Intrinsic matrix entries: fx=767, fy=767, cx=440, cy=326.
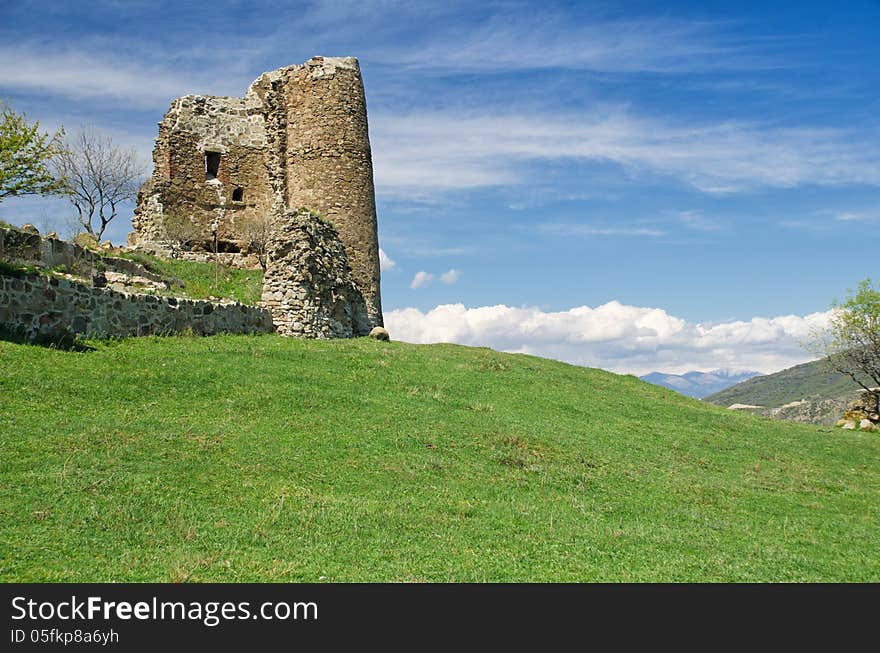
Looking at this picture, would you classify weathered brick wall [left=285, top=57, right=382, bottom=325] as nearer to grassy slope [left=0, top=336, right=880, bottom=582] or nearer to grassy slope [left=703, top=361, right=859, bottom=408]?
grassy slope [left=0, top=336, right=880, bottom=582]

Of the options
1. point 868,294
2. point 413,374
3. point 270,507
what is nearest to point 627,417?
point 413,374

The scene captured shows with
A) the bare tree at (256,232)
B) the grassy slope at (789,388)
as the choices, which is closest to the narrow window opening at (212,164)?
the bare tree at (256,232)

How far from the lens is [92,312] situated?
55.6ft

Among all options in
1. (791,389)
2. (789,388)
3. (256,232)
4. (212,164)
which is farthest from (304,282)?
(789,388)

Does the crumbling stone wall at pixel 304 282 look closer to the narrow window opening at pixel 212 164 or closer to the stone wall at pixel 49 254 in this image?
the stone wall at pixel 49 254

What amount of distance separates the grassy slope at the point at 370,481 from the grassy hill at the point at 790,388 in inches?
4378

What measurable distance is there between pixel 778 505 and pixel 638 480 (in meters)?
2.32

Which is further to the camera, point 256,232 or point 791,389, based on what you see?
point 791,389

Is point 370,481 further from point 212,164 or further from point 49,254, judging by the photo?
point 212,164

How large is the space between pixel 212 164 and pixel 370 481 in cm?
2734

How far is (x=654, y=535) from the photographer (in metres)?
9.92

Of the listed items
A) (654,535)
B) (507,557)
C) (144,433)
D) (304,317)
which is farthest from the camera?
(304,317)
